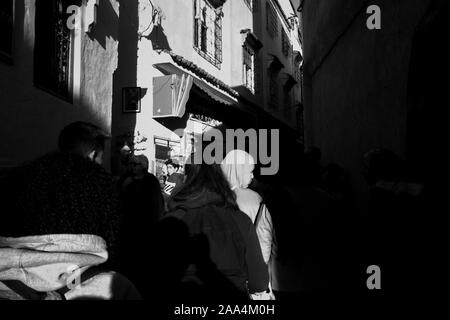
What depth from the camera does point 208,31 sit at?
39.3ft

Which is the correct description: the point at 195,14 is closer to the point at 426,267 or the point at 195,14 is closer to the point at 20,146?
the point at 20,146

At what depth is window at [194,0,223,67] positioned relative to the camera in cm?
1104

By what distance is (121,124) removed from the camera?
7883 mm

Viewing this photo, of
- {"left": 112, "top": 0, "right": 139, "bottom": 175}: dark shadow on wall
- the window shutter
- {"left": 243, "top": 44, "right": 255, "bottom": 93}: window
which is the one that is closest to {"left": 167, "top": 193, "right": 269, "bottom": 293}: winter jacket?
{"left": 112, "top": 0, "right": 139, "bottom": 175}: dark shadow on wall

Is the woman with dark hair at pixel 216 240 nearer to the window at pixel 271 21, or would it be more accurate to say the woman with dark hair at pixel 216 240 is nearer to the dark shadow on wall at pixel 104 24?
the dark shadow on wall at pixel 104 24

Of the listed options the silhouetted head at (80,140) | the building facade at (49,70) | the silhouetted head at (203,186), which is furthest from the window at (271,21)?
the silhouetted head at (203,186)

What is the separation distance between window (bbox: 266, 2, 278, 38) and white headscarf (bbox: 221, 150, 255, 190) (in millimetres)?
17933

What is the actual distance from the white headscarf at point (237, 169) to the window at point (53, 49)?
120 inches

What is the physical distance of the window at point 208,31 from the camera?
1104cm

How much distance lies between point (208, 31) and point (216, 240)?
1097 centimetres

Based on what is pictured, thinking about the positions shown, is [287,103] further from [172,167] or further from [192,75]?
[172,167]
